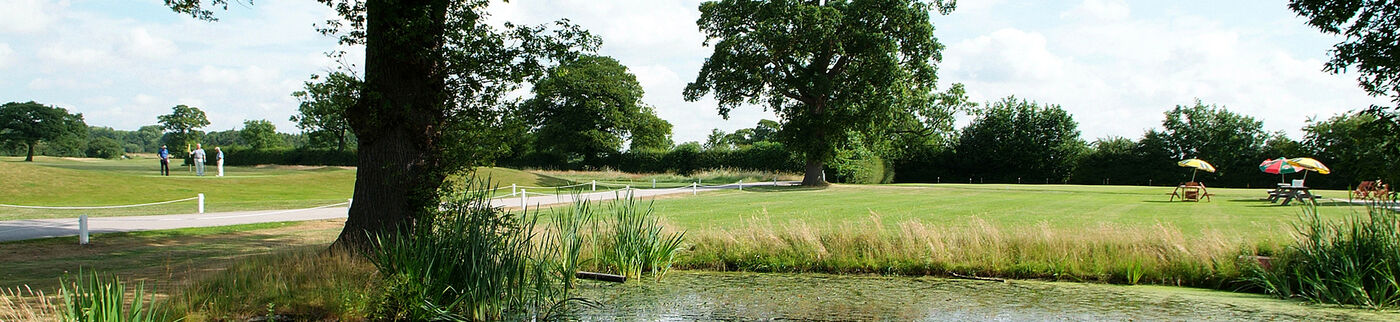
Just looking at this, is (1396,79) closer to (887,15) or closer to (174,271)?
(174,271)

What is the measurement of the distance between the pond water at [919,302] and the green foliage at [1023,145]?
134ft

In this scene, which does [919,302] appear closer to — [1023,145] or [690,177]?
[690,177]

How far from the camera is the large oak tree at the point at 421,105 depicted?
920 cm

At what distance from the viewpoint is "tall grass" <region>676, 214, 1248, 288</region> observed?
9.88m

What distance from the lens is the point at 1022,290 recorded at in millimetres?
9328

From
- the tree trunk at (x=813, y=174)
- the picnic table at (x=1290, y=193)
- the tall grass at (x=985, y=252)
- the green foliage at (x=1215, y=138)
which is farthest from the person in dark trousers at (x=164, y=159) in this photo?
the green foliage at (x=1215, y=138)

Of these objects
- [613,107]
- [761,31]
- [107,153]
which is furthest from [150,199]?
[107,153]

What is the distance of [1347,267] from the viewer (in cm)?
848

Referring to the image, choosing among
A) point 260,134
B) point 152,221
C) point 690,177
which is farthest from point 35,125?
point 152,221

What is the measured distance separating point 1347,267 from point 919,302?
4546mm

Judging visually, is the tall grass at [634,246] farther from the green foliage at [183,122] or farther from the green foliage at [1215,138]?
the green foliage at [183,122]

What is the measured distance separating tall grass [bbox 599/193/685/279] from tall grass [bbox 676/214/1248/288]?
841 millimetres

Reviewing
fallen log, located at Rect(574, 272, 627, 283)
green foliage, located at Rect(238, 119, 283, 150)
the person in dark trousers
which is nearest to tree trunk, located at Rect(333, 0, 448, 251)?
fallen log, located at Rect(574, 272, 627, 283)

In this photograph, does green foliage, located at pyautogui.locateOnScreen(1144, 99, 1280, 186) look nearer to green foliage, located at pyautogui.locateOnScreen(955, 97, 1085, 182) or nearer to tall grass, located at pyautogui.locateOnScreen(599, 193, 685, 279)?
green foliage, located at pyautogui.locateOnScreen(955, 97, 1085, 182)
